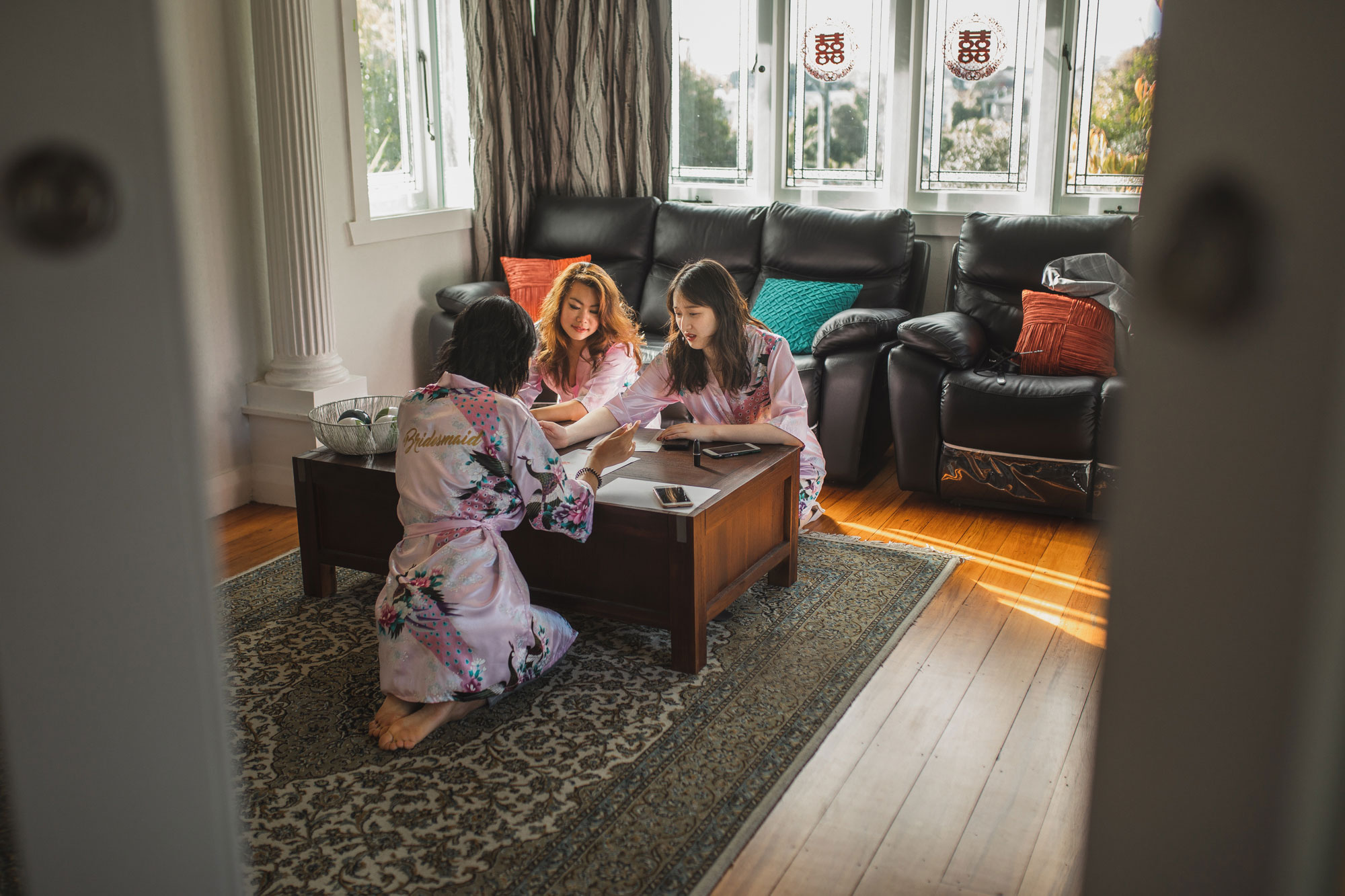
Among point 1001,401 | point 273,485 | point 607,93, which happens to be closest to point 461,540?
point 273,485

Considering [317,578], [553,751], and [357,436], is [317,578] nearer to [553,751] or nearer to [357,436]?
[357,436]

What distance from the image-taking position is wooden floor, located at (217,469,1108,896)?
1826 mm

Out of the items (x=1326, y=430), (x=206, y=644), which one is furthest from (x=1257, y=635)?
(x=206, y=644)

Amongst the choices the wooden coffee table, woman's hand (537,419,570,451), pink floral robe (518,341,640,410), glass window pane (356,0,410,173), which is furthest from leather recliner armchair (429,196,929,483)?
woman's hand (537,419,570,451)

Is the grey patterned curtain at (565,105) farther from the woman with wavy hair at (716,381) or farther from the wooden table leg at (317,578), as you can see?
the wooden table leg at (317,578)

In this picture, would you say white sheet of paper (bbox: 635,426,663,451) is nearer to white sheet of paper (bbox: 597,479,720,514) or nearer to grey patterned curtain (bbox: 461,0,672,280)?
white sheet of paper (bbox: 597,479,720,514)

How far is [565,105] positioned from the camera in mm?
5117

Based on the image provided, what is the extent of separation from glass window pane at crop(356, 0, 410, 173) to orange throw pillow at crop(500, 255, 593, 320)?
26.1 inches

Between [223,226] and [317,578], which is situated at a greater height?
[223,226]

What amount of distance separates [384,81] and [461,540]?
3.00 metres

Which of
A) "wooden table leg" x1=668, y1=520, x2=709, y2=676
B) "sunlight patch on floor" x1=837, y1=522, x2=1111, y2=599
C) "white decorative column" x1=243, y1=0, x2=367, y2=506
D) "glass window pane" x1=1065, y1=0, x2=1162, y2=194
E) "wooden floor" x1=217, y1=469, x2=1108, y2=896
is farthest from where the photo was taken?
"glass window pane" x1=1065, y1=0, x2=1162, y2=194

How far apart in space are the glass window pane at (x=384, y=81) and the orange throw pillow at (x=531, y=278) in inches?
26.1

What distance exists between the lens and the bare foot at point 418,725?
2.22 meters

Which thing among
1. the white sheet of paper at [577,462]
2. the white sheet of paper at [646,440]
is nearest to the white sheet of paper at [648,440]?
the white sheet of paper at [646,440]
